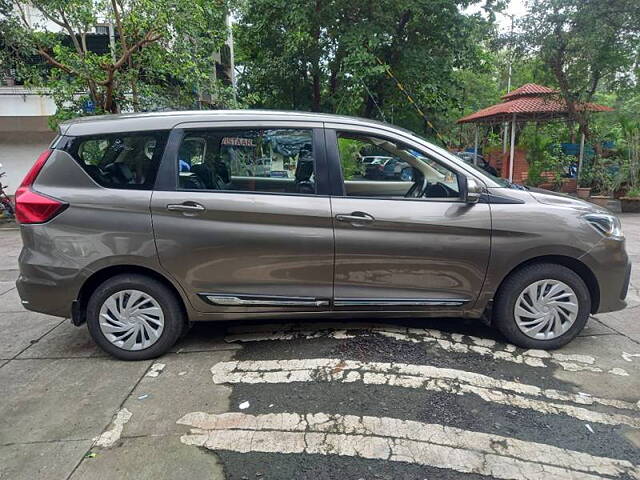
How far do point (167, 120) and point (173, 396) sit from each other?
2.02 meters

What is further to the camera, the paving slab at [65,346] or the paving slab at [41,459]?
the paving slab at [65,346]

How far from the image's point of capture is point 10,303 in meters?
5.27

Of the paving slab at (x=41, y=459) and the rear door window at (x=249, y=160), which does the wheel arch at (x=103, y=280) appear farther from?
the paving slab at (x=41, y=459)

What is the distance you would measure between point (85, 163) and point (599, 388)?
406cm

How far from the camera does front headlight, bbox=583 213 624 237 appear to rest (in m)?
3.61

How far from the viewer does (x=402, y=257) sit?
3523 mm

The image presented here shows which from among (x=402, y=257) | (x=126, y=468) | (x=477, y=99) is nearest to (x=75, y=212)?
(x=126, y=468)

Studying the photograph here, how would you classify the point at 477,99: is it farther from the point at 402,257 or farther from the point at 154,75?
the point at 402,257

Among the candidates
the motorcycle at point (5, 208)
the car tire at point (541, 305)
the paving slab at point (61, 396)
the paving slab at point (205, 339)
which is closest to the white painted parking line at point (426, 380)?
the paving slab at point (205, 339)

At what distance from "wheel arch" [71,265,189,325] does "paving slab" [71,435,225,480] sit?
1.21 metres

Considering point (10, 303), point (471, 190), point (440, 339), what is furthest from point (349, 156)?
point (10, 303)

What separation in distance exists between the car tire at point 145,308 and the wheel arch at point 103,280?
32mm

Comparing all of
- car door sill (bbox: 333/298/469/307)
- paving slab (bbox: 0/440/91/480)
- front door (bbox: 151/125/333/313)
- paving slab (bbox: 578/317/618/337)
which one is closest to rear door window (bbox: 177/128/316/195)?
front door (bbox: 151/125/333/313)

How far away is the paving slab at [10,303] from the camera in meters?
5.04
